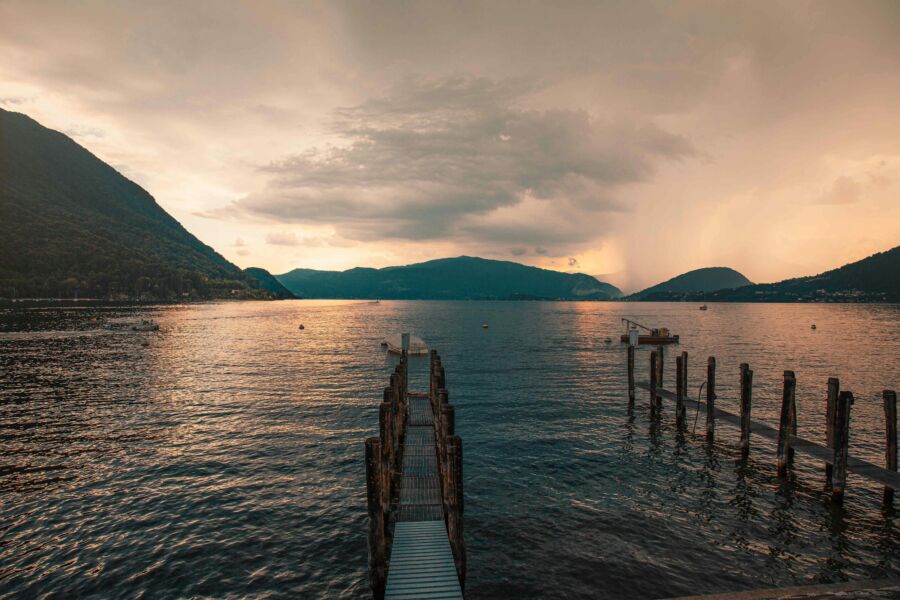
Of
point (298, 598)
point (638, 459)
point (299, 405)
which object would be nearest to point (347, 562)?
point (298, 598)

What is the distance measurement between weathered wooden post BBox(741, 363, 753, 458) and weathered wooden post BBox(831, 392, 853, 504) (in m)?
4.13

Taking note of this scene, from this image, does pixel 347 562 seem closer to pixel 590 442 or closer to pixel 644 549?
pixel 644 549

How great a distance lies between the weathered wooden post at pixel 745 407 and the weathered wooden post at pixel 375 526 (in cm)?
1830

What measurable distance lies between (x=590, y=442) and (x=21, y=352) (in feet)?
218

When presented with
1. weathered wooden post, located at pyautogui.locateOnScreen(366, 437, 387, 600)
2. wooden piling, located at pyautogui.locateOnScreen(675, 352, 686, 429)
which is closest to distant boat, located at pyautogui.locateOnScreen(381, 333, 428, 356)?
wooden piling, located at pyautogui.locateOnScreen(675, 352, 686, 429)

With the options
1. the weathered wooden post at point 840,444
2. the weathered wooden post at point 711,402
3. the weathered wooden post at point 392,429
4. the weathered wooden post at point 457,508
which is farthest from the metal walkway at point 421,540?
the weathered wooden post at point 711,402

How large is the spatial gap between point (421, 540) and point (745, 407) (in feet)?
56.9

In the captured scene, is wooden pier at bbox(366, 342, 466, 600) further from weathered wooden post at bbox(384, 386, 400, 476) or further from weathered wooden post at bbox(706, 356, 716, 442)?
weathered wooden post at bbox(706, 356, 716, 442)

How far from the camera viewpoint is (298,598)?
12102 mm

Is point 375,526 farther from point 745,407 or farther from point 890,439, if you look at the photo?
point 890,439

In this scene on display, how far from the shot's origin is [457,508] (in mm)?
11578

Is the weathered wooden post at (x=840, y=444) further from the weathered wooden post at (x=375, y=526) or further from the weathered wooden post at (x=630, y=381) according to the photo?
the weathered wooden post at (x=375, y=526)

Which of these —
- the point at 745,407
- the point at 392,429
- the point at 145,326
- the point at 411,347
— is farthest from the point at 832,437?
the point at 145,326

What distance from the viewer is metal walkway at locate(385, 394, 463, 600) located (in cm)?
1106
